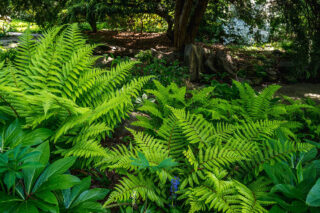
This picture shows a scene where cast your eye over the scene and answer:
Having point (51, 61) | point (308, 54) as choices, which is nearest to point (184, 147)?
point (51, 61)

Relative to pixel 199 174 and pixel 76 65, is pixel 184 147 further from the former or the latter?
pixel 76 65

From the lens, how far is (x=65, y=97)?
1855mm

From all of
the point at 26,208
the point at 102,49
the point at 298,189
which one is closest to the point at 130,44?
the point at 102,49

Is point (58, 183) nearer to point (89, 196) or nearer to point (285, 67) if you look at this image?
point (89, 196)

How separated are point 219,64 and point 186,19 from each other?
1.59 m

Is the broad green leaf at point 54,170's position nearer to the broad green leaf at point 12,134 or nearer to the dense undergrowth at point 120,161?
the dense undergrowth at point 120,161

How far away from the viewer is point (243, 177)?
169 cm

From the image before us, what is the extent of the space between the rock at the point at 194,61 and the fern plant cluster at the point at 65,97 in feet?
10.5

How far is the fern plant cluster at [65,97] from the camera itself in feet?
4.90

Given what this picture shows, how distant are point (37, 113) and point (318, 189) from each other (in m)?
1.91

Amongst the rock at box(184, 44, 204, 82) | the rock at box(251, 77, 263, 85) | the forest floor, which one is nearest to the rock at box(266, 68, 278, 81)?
the forest floor

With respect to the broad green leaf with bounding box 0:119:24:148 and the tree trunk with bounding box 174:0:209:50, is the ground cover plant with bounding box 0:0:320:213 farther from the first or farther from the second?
the tree trunk with bounding box 174:0:209:50

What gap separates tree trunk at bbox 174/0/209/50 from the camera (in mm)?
5716

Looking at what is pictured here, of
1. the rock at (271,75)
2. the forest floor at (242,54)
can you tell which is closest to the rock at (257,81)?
the forest floor at (242,54)
